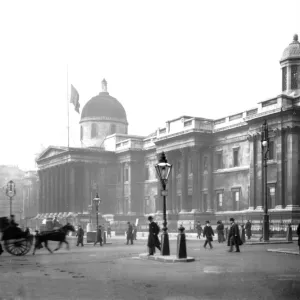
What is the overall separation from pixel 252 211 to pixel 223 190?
7846mm

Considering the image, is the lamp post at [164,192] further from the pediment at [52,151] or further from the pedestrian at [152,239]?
the pediment at [52,151]

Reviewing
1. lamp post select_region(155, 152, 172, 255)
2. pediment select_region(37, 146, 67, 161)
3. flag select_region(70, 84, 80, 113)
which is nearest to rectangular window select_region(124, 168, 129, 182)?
pediment select_region(37, 146, 67, 161)

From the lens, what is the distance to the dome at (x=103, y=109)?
82000 mm

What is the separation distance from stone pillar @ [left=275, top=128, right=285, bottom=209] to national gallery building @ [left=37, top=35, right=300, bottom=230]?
84mm

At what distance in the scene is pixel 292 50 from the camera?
5009 centimetres

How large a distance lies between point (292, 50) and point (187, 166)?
16.5 metres

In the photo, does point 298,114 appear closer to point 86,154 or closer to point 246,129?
point 246,129

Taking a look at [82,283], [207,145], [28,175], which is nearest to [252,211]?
[207,145]

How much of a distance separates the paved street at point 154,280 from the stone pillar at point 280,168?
27.0m

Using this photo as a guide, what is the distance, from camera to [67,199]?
72.8 metres

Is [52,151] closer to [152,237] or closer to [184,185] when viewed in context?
[184,185]

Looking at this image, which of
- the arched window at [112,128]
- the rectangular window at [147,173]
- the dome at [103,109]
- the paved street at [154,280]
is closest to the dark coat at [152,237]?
the paved street at [154,280]

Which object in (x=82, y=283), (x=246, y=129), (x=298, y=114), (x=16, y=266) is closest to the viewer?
(x=82, y=283)

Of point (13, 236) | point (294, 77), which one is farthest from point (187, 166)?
point (13, 236)
